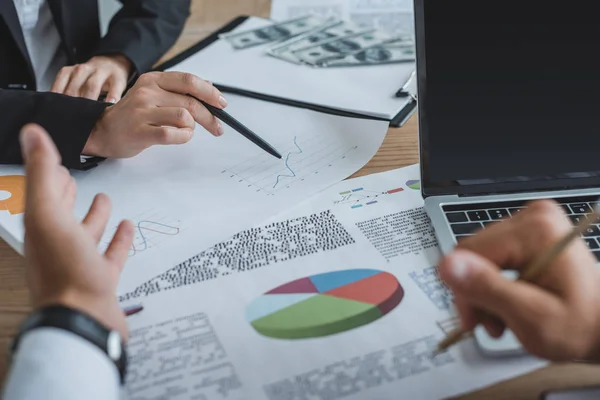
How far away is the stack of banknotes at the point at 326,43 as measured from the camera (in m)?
0.96

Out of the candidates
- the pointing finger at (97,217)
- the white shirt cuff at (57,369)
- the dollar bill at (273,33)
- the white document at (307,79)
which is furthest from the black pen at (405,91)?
the white shirt cuff at (57,369)

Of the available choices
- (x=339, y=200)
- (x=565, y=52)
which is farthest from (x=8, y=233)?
(x=565, y=52)

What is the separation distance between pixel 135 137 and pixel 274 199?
0.18 metres

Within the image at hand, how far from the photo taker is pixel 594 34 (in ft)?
1.92

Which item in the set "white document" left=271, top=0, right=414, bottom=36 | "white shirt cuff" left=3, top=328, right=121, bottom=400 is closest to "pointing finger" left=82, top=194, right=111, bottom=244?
"white shirt cuff" left=3, top=328, right=121, bottom=400

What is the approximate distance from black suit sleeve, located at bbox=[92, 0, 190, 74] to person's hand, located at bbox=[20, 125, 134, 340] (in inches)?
22.5

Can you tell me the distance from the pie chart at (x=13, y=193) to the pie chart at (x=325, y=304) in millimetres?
289

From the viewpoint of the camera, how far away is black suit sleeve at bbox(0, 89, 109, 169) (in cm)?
72

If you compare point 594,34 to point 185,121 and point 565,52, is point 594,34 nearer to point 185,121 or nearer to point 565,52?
point 565,52

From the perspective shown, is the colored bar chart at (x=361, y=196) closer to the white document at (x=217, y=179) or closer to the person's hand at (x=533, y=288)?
the white document at (x=217, y=179)

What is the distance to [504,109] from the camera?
23.4 inches

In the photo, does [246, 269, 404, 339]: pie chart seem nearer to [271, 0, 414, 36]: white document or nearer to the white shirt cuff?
the white shirt cuff

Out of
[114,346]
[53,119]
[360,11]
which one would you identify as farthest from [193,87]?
[360,11]

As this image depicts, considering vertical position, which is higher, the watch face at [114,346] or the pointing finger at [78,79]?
the watch face at [114,346]
